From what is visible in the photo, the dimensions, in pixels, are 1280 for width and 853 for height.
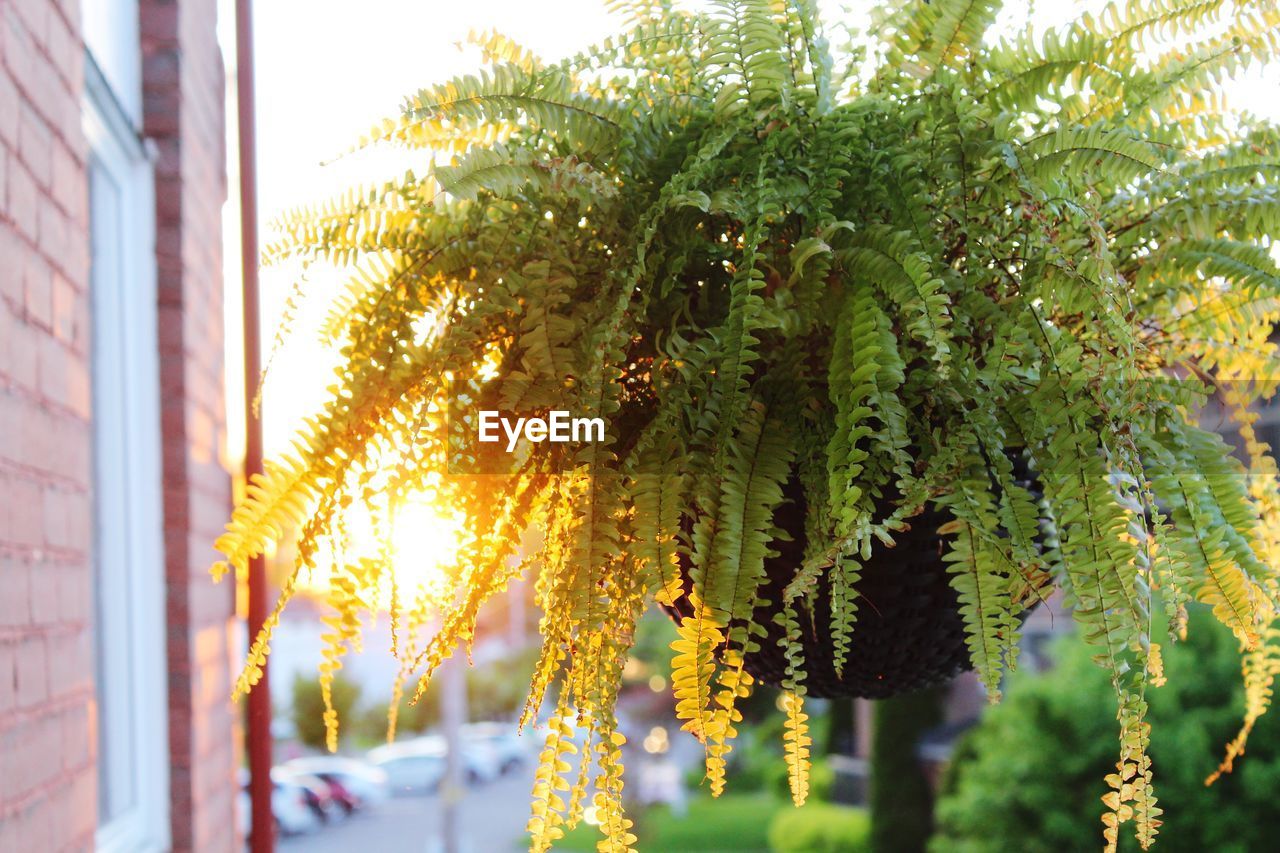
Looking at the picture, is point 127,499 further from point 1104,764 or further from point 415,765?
point 415,765

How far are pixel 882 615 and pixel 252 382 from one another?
2.54 ft

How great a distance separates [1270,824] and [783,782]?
7039 mm

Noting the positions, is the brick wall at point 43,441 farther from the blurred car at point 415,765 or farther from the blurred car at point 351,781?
the blurred car at point 415,765

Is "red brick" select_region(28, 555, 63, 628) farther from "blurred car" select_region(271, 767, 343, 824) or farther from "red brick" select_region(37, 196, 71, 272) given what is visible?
"blurred car" select_region(271, 767, 343, 824)

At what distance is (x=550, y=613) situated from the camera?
31.0 inches

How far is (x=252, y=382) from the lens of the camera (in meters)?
1.31

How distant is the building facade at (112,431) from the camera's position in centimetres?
95

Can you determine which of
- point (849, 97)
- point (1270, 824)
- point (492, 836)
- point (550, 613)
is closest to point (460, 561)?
point (550, 613)

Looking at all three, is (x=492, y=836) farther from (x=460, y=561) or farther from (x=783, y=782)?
(x=460, y=561)

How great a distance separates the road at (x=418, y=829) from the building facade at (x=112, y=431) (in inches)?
583

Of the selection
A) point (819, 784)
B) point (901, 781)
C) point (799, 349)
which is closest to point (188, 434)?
point (799, 349)

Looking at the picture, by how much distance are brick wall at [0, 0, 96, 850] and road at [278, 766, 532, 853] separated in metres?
15.5

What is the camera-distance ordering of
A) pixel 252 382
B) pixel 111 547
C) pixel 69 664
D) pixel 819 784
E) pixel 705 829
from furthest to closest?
pixel 705 829
pixel 819 784
pixel 111 547
pixel 252 382
pixel 69 664

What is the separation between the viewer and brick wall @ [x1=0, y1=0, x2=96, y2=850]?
917 millimetres
